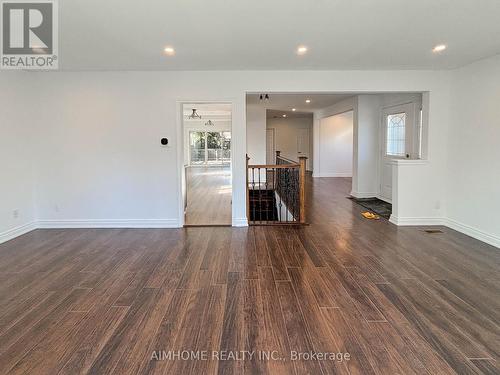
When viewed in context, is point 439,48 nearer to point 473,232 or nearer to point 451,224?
point 473,232

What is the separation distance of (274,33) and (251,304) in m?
2.71

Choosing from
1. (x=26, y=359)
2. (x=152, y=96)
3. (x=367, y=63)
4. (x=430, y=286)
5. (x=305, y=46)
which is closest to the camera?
(x=26, y=359)

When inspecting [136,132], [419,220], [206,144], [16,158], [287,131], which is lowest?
[419,220]

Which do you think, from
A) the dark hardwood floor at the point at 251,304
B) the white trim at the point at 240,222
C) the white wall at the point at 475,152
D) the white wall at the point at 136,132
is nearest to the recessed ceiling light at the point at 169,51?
the white wall at the point at 136,132

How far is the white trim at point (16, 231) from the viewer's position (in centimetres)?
479

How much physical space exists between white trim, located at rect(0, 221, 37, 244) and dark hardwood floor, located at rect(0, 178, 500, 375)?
0.20m

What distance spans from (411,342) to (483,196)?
3402 mm

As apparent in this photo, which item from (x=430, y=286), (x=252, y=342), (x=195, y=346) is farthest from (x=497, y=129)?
(x=195, y=346)

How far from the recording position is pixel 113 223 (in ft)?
18.6

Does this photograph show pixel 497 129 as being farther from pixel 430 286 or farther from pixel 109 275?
pixel 109 275

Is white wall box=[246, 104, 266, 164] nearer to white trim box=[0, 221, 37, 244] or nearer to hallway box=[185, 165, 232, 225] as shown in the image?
hallway box=[185, 165, 232, 225]

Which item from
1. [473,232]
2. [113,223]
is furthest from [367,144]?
[113,223]

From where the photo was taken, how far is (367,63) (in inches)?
197

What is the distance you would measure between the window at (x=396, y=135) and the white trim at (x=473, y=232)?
2078 mm
